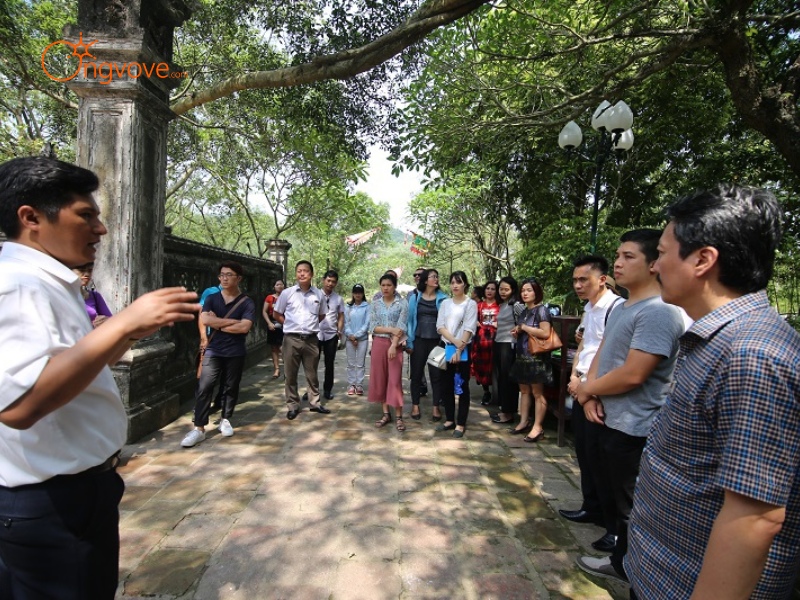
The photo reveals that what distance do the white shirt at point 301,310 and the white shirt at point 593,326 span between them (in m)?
2.99

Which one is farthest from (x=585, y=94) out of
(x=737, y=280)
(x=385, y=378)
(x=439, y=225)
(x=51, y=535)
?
(x=439, y=225)

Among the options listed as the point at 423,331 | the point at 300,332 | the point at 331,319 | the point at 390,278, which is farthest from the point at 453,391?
the point at 331,319

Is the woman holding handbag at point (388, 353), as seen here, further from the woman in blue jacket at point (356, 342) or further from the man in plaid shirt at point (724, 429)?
the man in plaid shirt at point (724, 429)

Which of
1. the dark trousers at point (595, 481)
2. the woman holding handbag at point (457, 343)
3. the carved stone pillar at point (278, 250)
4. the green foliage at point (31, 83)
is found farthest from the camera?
the carved stone pillar at point (278, 250)

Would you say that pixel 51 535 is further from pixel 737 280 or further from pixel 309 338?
pixel 309 338

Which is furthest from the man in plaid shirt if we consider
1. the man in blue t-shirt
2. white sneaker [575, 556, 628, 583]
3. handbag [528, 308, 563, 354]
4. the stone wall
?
the stone wall

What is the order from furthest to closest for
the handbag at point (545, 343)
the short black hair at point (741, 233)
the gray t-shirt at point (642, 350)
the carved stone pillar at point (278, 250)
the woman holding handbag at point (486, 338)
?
the carved stone pillar at point (278, 250), the woman holding handbag at point (486, 338), the handbag at point (545, 343), the gray t-shirt at point (642, 350), the short black hair at point (741, 233)

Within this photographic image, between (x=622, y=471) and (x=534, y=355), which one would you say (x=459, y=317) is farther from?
(x=622, y=471)

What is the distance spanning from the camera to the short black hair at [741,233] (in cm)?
112

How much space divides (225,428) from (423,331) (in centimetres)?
225

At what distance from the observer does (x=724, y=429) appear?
1037 mm

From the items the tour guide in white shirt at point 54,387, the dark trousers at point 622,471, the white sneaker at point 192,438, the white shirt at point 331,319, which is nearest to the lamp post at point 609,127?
the white shirt at point 331,319

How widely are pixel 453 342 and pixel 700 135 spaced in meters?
7.48

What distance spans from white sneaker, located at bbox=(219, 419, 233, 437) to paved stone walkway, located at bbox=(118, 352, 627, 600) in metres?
0.06
